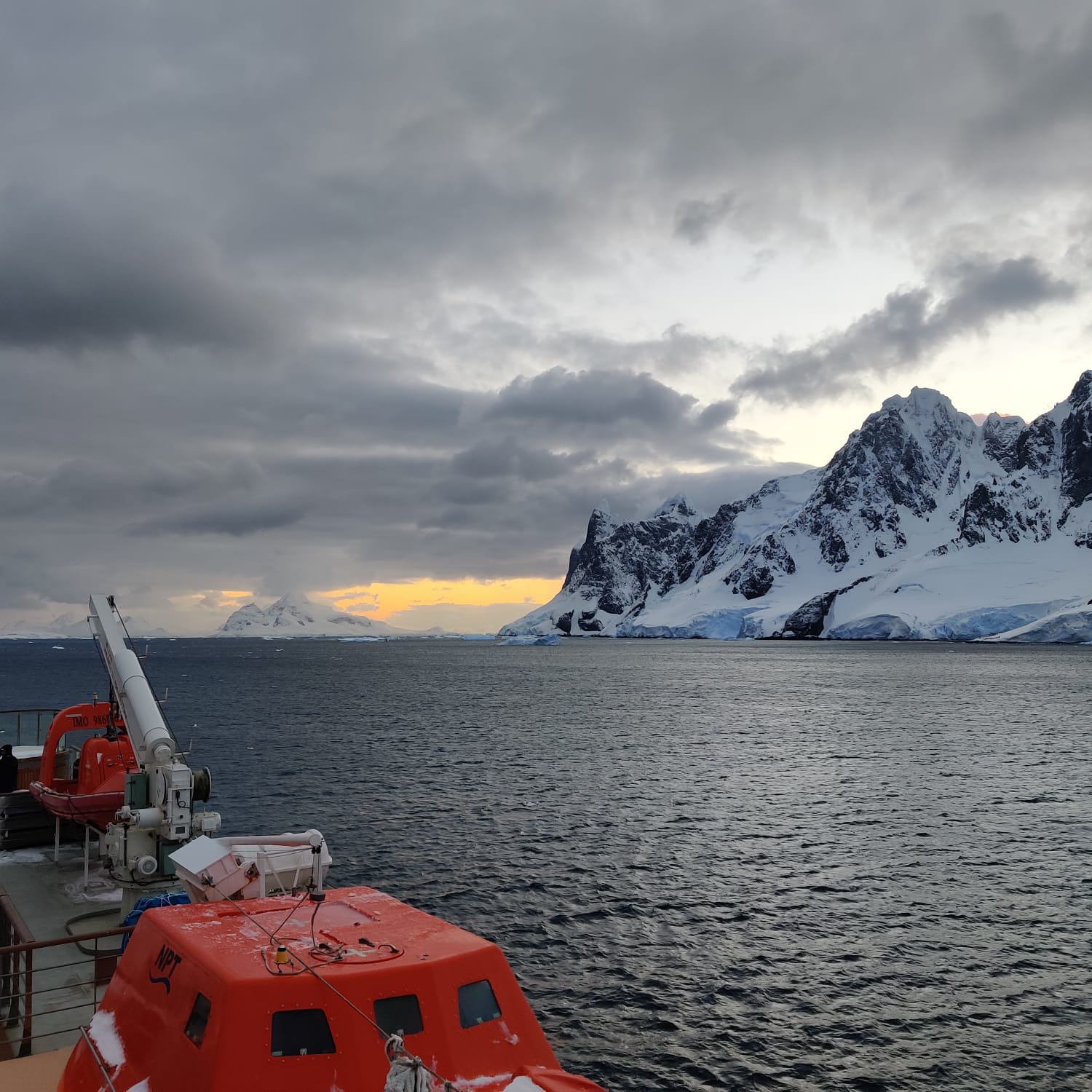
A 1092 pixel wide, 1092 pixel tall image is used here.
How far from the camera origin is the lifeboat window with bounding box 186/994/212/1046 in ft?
33.3

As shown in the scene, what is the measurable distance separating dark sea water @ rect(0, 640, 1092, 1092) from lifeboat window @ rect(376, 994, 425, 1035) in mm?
12043

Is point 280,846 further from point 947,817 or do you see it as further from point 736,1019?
point 947,817

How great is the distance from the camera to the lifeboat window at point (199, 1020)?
10156mm

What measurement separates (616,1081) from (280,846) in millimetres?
10465

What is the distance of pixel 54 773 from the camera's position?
96.1ft

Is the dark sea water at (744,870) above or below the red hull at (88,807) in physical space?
below

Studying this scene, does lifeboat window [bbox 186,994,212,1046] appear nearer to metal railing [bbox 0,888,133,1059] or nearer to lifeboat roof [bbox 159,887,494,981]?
lifeboat roof [bbox 159,887,494,981]

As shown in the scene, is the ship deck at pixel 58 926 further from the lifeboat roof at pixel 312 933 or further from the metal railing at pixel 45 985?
the lifeboat roof at pixel 312 933

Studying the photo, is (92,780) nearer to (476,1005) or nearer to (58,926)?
(58,926)

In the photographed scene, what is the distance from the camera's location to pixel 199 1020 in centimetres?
1031

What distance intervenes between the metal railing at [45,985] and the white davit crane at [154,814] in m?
1.78

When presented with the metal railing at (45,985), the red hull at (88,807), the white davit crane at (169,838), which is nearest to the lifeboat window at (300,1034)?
the white davit crane at (169,838)

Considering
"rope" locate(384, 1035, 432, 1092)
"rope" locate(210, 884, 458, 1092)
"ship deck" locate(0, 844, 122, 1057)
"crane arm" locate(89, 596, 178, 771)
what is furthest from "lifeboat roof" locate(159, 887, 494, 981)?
"crane arm" locate(89, 596, 178, 771)

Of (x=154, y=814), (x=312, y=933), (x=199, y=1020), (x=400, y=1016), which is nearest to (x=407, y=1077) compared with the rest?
(x=400, y=1016)
